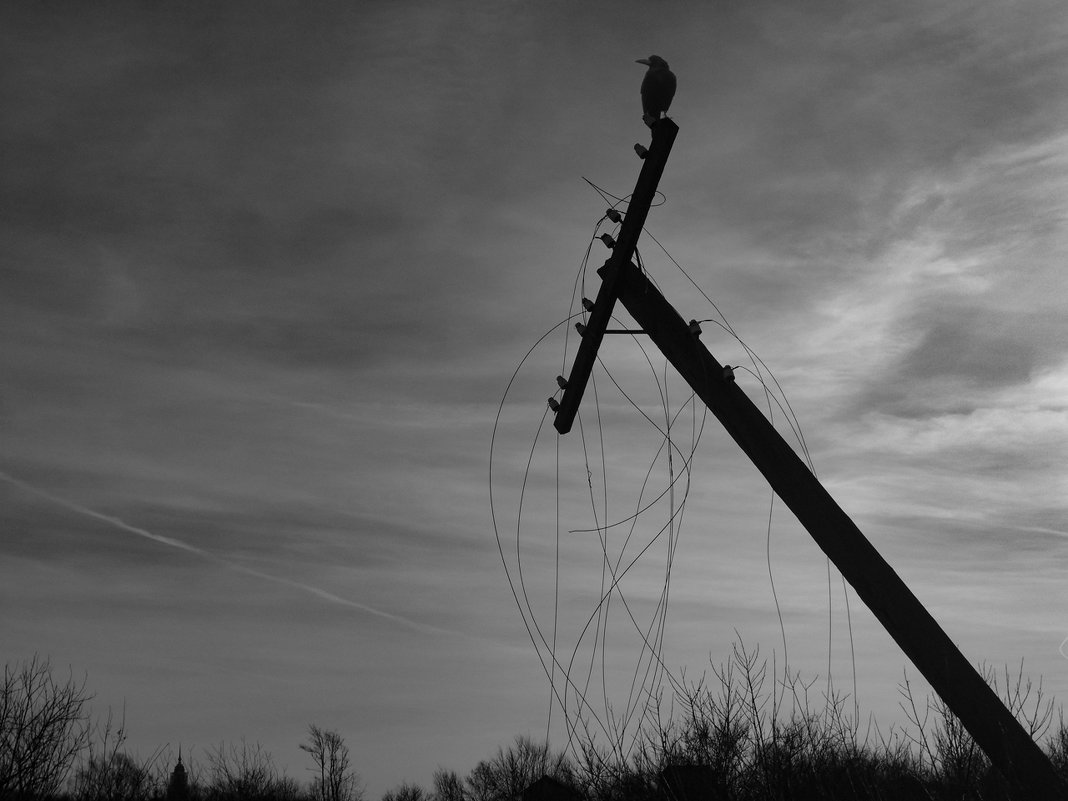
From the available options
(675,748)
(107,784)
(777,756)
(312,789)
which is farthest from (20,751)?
(312,789)

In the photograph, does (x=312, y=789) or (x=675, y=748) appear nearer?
(x=675, y=748)

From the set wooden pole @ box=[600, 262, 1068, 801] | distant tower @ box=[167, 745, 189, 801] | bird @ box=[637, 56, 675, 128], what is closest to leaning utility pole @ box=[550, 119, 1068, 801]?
wooden pole @ box=[600, 262, 1068, 801]

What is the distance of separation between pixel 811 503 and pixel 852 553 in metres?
0.37

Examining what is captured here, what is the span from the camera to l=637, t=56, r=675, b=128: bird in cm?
559

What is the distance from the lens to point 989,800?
5.40 m

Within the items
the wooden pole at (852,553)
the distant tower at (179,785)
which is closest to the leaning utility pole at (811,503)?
the wooden pole at (852,553)

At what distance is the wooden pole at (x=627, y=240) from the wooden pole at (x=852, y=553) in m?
0.09

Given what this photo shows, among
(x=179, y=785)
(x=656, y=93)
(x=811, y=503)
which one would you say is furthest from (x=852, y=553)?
(x=179, y=785)

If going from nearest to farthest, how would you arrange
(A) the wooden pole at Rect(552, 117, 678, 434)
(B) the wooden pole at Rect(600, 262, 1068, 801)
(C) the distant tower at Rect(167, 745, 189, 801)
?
(B) the wooden pole at Rect(600, 262, 1068, 801) → (A) the wooden pole at Rect(552, 117, 678, 434) → (C) the distant tower at Rect(167, 745, 189, 801)

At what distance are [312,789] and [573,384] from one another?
9627 centimetres

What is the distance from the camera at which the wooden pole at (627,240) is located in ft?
18.1

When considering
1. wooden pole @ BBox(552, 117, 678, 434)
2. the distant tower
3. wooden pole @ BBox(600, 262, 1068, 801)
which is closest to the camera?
wooden pole @ BBox(600, 262, 1068, 801)

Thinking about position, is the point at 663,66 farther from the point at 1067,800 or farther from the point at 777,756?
the point at 777,756

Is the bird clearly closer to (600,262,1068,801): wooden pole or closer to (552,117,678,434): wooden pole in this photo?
(552,117,678,434): wooden pole
